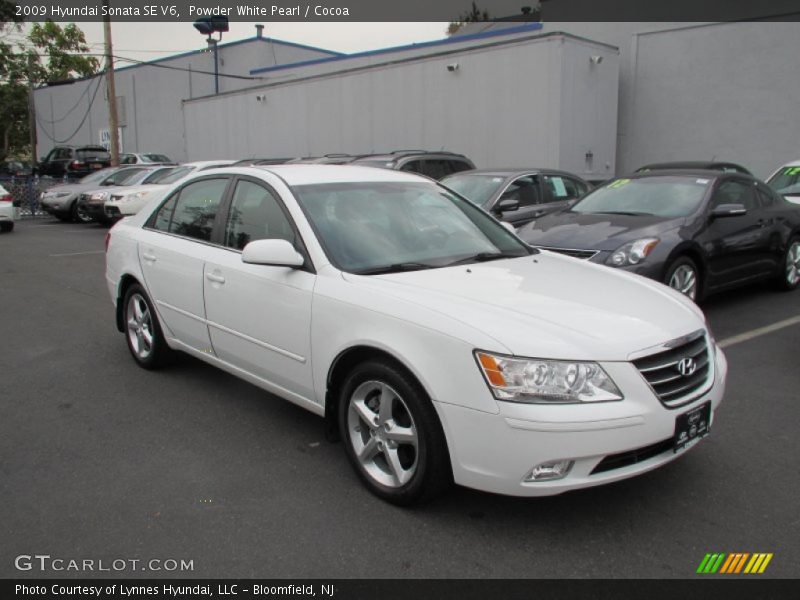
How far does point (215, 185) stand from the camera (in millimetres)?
4805

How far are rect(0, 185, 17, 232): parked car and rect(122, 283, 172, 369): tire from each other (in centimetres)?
1218

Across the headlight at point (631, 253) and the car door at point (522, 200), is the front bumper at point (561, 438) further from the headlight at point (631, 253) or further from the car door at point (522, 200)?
the car door at point (522, 200)

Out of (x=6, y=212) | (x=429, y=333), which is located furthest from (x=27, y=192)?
(x=429, y=333)

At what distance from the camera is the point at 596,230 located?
697cm

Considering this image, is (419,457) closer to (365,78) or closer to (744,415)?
(744,415)

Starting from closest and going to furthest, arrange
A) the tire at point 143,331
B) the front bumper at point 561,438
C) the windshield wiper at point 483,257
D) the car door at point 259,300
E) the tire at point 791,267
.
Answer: the front bumper at point 561,438
the car door at point 259,300
the windshield wiper at point 483,257
the tire at point 143,331
the tire at point 791,267

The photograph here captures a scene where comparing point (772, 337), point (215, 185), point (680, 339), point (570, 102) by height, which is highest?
point (570, 102)

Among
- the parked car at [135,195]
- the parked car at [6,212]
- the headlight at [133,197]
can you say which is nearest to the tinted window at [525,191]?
the parked car at [135,195]

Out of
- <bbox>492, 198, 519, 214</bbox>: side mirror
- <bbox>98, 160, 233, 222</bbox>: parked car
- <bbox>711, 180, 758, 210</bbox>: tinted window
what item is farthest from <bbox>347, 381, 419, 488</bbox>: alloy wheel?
<bbox>98, 160, 233, 222</bbox>: parked car

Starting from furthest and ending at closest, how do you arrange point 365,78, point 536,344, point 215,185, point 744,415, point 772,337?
point 365,78 < point 772,337 < point 215,185 < point 744,415 < point 536,344

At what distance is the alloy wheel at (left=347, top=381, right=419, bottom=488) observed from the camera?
328cm

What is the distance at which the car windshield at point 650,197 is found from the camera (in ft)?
24.0
